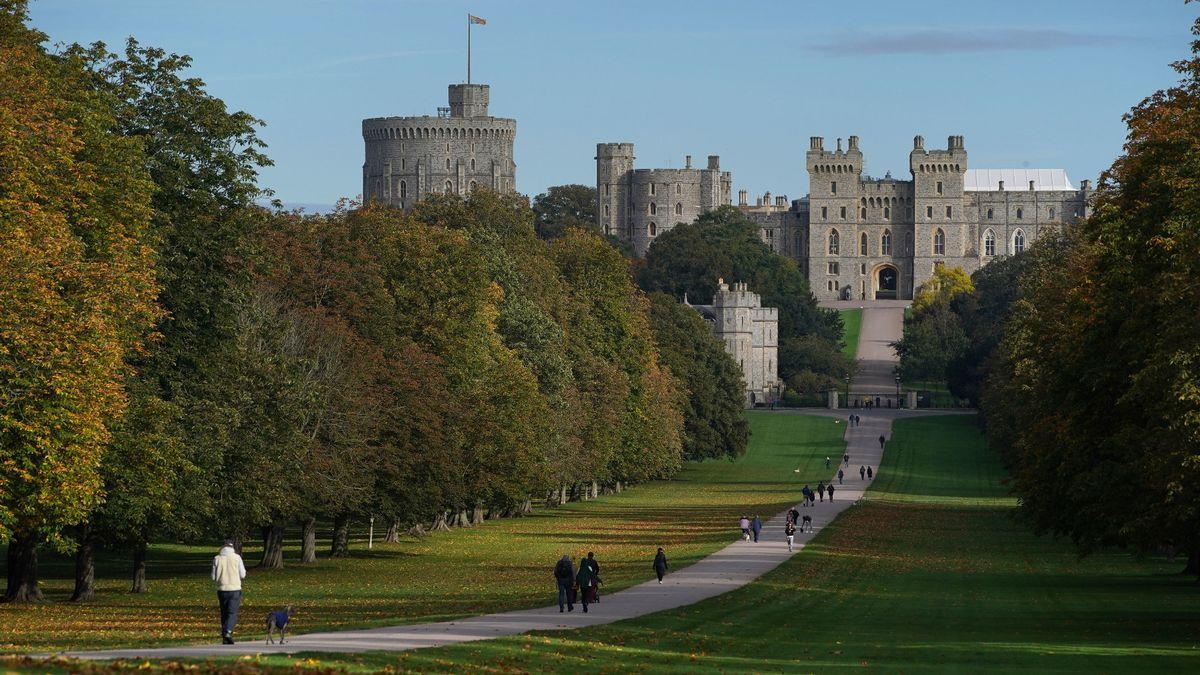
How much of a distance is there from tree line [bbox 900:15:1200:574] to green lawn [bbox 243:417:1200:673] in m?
1.71

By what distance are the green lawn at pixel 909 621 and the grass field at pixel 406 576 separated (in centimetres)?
384

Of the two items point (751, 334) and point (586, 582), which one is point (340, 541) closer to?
point (586, 582)

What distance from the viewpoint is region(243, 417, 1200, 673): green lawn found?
24.5 metres

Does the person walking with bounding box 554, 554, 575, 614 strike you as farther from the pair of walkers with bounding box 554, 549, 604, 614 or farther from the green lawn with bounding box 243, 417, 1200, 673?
the green lawn with bounding box 243, 417, 1200, 673

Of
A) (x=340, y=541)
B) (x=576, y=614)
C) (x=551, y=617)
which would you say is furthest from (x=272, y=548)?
(x=551, y=617)

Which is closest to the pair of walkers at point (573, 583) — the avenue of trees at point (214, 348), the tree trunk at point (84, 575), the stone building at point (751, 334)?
the avenue of trees at point (214, 348)

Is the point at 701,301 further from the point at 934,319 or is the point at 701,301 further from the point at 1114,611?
the point at 1114,611

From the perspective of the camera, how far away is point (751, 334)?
154 meters

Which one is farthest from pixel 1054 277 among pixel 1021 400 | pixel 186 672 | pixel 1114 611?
pixel 186 672

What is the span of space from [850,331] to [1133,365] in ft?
495

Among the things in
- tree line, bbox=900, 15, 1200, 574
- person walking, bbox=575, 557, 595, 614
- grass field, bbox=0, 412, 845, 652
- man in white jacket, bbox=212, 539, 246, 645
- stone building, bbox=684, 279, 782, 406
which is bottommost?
grass field, bbox=0, 412, 845, 652

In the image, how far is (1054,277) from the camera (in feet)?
180

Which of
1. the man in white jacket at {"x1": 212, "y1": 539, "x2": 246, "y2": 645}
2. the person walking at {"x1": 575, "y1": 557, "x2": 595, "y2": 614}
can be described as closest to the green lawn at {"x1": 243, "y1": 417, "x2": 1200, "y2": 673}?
the person walking at {"x1": 575, "y1": 557, "x2": 595, "y2": 614}

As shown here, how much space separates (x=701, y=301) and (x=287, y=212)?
399 feet
